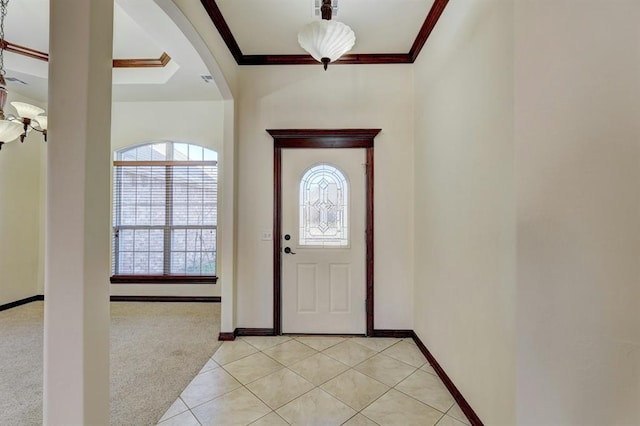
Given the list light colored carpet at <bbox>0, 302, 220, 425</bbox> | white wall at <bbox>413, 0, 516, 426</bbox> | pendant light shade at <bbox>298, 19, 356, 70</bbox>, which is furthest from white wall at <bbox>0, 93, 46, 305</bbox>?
white wall at <bbox>413, 0, 516, 426</bbox>

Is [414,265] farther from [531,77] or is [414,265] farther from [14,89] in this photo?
[14,89]

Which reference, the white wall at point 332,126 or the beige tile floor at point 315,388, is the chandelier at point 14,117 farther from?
the beige tile floor at point 315,388

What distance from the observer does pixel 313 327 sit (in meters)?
3.08

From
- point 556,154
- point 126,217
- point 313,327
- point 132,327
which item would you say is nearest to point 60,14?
point 556,154

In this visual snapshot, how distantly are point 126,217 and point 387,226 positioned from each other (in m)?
4.07

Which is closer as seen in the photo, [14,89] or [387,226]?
[387,226]

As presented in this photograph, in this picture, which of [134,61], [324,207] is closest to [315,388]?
[324,207]

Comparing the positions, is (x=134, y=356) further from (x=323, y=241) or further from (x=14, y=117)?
(x=14, y=117)

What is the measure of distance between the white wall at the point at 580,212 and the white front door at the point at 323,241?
1.87m

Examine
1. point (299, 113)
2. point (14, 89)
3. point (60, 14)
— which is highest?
point (14, 89)

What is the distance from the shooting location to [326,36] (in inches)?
76.5

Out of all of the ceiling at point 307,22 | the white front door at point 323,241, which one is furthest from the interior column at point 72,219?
the white front door at point 323,241

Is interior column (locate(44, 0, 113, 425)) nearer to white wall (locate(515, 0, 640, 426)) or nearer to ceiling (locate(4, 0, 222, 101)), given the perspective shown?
ceiling (locate(4, 0, 222, 101))

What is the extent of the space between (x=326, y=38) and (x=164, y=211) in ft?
12.2
